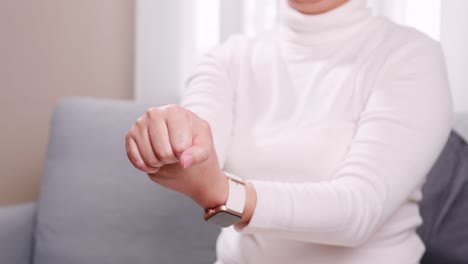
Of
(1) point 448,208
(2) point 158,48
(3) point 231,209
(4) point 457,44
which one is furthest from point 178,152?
(2) point 158,48

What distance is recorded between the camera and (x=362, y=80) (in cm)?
102

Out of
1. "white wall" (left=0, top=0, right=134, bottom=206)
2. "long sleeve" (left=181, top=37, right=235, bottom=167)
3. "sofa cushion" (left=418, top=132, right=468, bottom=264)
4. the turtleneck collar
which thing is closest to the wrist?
"long sleeve" (left=181, top=37, right=235, bottom=167)

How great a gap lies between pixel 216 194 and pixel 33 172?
1.54 meters

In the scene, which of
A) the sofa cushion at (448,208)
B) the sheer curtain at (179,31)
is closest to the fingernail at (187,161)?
the sofa cushion at (448,208)

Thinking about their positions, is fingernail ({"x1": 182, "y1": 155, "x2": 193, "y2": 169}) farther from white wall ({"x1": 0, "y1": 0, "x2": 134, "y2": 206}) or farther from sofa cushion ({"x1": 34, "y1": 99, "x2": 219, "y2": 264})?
white wall ({"x1": 0, "y1": 0, "x2": 134, "y2": 206})

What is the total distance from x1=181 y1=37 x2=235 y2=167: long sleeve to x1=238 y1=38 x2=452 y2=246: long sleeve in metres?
0.24

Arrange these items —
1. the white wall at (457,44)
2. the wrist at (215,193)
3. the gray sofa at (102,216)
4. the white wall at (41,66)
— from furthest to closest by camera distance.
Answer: the white wall at (41,66) → the white wall at (457,44) → the gray sofa at (102,216) → the wrist at (215,193)

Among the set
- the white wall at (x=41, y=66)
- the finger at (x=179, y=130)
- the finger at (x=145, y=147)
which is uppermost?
the finger at (x=179, y=130)

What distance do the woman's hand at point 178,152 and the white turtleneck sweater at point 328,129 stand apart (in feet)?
0.24

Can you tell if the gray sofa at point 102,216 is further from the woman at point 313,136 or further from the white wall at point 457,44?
the woman at point 313,136

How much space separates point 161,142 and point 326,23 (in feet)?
1.75

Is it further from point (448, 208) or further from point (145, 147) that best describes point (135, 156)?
point (448, 208)

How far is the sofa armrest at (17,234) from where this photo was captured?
153cm

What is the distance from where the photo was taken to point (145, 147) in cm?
66
